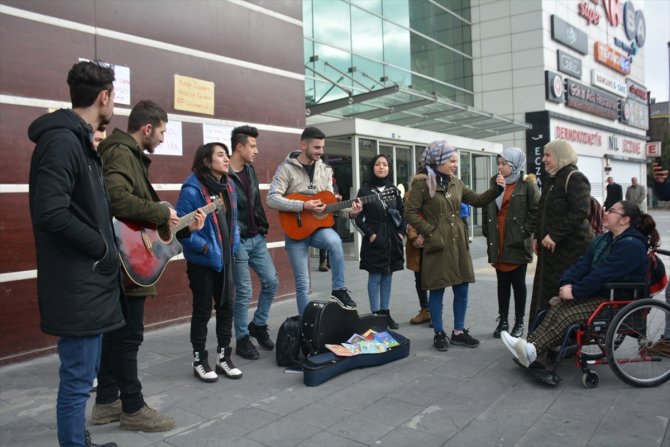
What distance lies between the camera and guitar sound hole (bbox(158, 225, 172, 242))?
3333 millimetres

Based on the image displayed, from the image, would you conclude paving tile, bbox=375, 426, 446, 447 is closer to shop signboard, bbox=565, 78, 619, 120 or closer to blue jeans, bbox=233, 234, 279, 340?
blue jeans, bbox=233, 234, 279, 340

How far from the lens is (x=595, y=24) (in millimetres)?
26234

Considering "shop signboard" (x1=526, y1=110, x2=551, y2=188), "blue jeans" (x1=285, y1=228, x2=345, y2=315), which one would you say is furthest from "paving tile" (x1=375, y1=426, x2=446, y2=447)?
"shop signboard" (x1=526, y1=110, x2=551, y2=188)

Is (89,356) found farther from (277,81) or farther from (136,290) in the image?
(277,81)

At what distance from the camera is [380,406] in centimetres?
354

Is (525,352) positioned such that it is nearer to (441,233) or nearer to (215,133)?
(441,233)

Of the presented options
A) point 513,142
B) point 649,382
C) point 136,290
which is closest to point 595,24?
point 513,142

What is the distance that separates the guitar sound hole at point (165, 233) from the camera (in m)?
3.33

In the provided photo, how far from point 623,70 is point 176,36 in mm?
29736

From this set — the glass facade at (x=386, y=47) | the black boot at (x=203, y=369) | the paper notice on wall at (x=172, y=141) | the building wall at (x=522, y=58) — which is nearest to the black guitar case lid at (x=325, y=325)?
the black boot at (x=203, y=369)

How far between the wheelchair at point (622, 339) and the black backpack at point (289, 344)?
186 centimetres

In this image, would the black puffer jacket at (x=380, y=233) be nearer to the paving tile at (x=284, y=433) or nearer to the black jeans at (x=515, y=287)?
the black jeans at (x=515, y=287)

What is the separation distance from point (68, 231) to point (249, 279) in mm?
2347

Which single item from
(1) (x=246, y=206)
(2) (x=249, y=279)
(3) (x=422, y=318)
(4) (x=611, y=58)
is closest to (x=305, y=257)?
(2) (x=249, y=279)
